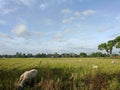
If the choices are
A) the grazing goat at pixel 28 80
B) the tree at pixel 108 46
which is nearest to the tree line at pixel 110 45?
the tree at pixel 108 46

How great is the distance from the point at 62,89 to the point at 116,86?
2.41 m

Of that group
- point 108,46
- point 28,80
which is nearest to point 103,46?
point 108,46

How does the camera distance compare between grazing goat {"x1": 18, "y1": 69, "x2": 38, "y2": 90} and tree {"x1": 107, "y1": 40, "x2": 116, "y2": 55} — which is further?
tree {"x1": 107, "y1": 40, "x2": 116, "y2": 55}

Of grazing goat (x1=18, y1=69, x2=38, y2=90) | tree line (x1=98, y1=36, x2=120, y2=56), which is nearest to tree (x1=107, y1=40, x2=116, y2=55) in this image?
tree line (x1=98, y1=36, x2=120, y2=56)

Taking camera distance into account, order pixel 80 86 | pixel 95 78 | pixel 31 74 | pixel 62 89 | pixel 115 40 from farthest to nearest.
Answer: pixel 115 40
pixel 31 74
pixel 62 89
pixel 80 86
pixel 95 78

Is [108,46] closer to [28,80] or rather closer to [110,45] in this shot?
[110,45]

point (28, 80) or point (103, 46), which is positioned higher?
point (103, 46)

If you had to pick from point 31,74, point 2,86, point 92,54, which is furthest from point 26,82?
point 92,54

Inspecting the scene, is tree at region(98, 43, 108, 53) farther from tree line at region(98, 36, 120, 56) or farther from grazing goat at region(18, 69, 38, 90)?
grazing goat at region(18, 69, 38, 90)

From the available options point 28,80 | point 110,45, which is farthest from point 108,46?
point 28,80

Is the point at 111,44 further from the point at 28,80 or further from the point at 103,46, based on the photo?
A: the point at 28,80

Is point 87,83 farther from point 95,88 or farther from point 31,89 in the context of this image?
point 31,89

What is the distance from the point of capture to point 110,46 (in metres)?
Result: 86.1

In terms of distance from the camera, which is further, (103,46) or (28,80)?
(103,46)
